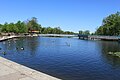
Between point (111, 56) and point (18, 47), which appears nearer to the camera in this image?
point (111, 56)

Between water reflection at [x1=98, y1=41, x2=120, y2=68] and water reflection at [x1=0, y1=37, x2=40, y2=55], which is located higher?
water reflection at [x1=0, y1=37, x2=40, y2=55]

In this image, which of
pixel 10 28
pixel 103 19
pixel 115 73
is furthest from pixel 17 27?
pixel 115 73

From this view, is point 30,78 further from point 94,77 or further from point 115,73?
point 115,73

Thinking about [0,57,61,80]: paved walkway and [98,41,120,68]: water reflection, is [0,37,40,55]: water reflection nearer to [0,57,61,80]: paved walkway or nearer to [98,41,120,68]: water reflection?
[98,41,120,68]: water reflection

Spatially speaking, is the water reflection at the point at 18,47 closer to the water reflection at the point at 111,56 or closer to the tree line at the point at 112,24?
the water reflection at the point at 111,56

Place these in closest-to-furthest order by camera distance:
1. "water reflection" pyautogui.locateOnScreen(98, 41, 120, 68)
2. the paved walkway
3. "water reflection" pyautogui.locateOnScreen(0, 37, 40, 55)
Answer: the paved walkway → "water reflection" pyautogui.locateOnScreen(98, 41, 120, 68) → "water reflection" pyautogui.locateOnScreen(0, 37, 40, 55)

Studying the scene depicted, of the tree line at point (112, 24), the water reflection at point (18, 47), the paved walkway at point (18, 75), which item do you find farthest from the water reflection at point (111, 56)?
the tree line at point (112, 24)

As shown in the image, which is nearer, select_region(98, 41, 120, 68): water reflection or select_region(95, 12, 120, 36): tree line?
select_region(98, 41, 120, 68): water reflection

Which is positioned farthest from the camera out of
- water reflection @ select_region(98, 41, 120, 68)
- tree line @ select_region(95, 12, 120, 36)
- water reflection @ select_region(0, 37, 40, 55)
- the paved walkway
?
tree line @ select_region(95, 12, 120, 36)

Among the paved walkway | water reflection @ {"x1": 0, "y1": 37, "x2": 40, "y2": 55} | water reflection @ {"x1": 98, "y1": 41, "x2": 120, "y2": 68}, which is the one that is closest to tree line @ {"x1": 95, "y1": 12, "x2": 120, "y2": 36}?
water reflection @ {"x1": 98, "y1": 41, "x2": 120, "y2": 68}

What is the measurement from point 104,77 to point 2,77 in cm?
1342

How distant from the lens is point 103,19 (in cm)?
16188

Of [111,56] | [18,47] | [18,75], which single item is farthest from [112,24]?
[18,75]

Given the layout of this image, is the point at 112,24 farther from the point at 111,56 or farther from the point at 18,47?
the point at 111,56
